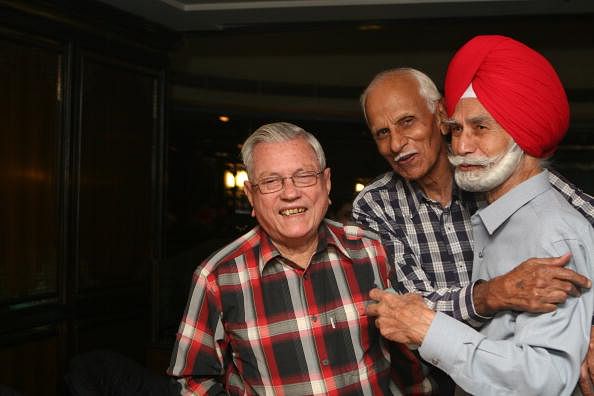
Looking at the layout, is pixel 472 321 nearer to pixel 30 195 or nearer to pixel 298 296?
A: pixel 298 296

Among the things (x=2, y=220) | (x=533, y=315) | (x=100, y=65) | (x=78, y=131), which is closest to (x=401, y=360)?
(x=533, y=315)

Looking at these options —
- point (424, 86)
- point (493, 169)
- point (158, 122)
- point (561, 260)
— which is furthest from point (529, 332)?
point (158, 122)

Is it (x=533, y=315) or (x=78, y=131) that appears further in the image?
(x=78, y=131)

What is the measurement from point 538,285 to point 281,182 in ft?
2.75

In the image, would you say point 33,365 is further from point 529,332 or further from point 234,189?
point 529,332

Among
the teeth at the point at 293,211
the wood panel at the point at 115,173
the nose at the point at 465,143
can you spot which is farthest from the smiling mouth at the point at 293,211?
the wood panel at the point at 115,173

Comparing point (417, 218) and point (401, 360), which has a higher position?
point (417, 218)

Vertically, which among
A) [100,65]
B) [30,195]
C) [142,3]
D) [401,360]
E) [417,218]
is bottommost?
[401,360]

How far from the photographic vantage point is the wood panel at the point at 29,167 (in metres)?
4.43

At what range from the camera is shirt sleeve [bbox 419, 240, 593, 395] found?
5.22ft

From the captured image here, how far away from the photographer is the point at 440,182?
245 cm

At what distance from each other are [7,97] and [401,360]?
10.6ft

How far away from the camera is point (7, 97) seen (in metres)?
4.43

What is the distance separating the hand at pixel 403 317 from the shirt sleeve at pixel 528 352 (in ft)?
0.21
